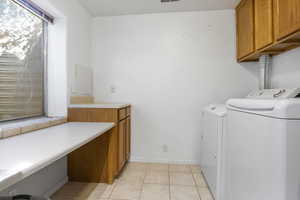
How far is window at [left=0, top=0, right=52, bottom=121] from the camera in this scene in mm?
1618

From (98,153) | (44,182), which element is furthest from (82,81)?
(44,182)

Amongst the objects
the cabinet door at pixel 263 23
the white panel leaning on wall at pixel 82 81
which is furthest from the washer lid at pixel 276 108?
the white panel leaning on wall at pixel 82 81

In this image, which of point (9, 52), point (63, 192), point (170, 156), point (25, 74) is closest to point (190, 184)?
point (170, 156)

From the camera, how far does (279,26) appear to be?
167cm

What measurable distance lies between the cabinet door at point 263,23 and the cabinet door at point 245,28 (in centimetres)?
11

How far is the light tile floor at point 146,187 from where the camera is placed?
194 centimetres

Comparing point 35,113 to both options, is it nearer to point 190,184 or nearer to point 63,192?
point 63,192

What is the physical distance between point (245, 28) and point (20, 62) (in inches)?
105

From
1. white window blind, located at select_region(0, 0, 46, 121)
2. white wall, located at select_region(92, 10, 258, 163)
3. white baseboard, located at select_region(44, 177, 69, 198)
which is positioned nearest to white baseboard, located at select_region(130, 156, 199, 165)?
white wall, located at select_region(92, 10, 258, 163)

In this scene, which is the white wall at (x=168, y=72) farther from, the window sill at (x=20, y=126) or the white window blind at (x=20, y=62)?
the window sill at (x=20, y=126)

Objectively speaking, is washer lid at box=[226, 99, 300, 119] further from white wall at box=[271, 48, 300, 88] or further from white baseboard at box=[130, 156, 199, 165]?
white baseboard at box=[130, 156, 199, 165]

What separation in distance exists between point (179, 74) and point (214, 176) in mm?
1569

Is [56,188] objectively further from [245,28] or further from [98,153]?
[245,28]

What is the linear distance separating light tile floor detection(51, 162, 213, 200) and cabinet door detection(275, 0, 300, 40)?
5.72 feet
